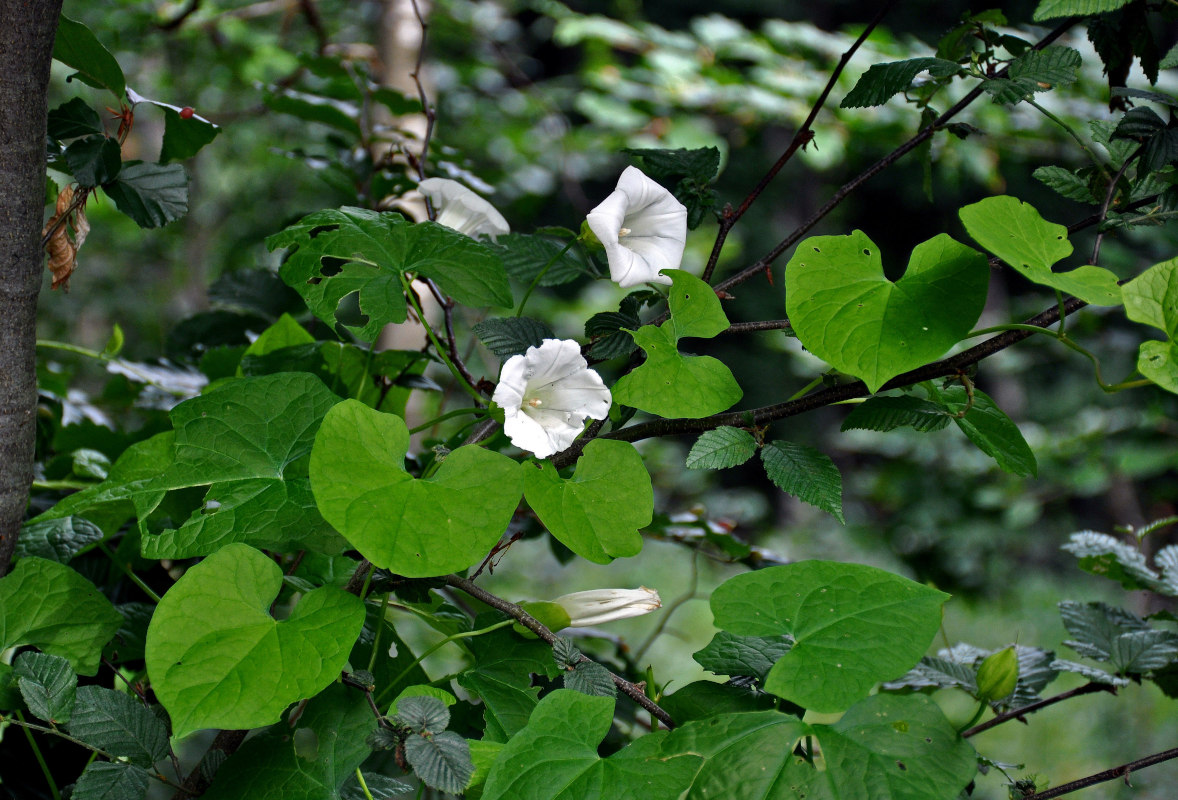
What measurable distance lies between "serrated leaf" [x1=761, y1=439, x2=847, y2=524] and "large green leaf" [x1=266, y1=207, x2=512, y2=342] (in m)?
0.21

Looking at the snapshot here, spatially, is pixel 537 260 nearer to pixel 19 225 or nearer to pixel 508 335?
pixel 508 335

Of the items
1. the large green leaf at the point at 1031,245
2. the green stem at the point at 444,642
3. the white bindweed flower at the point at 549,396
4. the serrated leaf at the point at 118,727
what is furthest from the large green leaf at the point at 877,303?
the serrated leaf at the point at 118,727

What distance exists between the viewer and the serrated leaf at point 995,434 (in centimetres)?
50

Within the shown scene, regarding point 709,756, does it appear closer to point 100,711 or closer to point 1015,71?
point 100,711

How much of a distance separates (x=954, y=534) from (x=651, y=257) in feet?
10.5

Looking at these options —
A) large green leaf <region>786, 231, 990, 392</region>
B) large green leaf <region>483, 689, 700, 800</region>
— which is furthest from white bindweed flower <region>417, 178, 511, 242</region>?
large green leaf <region>483, 689, 700, 800</region>

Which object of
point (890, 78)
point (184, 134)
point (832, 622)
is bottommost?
point (832, 622)

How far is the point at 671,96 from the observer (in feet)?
6.98

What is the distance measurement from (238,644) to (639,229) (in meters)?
0.38

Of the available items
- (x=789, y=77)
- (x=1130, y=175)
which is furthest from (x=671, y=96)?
(x=1130, y=175)

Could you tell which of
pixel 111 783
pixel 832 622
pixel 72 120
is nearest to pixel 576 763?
pixel 832 622

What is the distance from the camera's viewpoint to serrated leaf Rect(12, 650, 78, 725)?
0.43 metres

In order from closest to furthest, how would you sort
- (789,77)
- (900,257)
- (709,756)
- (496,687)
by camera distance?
(709,756) < (496,687) < (789,77) < (900,257)

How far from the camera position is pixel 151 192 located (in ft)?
1.97
